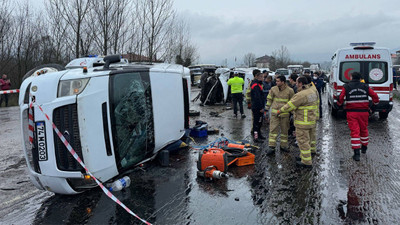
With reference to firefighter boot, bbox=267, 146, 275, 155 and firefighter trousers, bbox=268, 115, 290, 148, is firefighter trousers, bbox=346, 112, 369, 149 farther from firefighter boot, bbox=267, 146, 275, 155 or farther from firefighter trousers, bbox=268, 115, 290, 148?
firefighter boot, bbox=267, 146, 275, 155

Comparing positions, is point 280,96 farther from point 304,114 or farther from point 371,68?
point 371,68

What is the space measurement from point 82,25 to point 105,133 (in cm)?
1645

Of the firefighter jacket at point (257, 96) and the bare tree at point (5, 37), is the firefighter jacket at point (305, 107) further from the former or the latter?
the bare tree at point (5, 37)

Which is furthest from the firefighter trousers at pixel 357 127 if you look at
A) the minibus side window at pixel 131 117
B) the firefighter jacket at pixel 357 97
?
the minibus side window at pixel 131 117

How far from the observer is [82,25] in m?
18.8

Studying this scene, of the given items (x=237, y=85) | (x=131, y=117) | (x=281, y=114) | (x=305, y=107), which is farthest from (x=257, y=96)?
A: (x=131, y=117)

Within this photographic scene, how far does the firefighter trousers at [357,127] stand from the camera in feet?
20.4

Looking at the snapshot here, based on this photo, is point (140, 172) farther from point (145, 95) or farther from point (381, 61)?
point (381, 61)

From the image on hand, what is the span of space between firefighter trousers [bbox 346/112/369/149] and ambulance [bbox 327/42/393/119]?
15.7ft

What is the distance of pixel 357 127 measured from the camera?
630 centimetres

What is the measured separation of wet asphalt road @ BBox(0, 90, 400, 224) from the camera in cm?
400

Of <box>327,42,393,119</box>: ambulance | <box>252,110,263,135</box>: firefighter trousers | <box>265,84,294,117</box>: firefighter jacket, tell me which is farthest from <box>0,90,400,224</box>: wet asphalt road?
<box>327,42,393,119</box>: ambulance

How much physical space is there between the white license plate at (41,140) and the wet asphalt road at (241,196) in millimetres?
786

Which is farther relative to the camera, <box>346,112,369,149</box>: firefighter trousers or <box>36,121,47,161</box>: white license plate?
<box>346,112,369,149</box>: firefighter trousers
